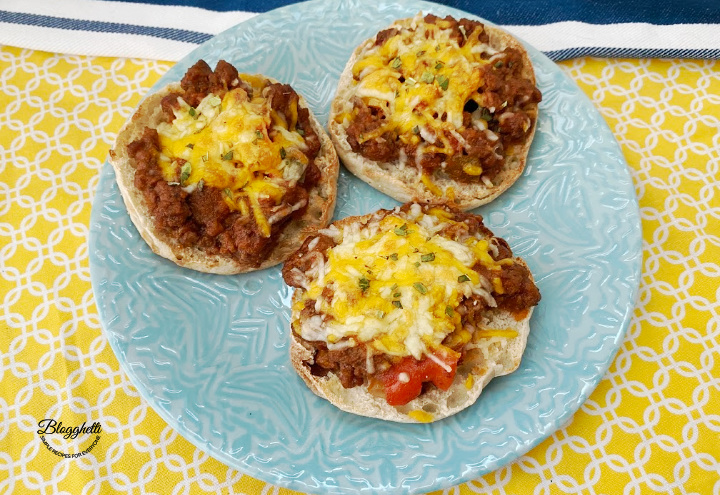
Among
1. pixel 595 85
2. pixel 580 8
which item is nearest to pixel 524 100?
pixel 595 85

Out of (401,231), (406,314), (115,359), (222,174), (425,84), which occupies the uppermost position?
(425,84)

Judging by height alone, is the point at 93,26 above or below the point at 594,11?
below

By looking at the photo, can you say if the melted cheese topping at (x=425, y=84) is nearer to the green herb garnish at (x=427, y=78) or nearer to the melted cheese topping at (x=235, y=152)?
the green herb garnish at (x=427, y=78)

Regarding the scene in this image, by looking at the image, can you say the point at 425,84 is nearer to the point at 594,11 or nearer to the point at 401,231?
the point at 401,231

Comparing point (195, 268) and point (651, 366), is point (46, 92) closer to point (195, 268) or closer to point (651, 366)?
point (195, 268)

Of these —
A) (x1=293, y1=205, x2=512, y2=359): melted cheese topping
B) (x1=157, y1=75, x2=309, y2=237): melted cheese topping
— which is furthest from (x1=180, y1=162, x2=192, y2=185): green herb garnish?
(x1=293, y1=205, x2=512, y2=359): melted cheese topping

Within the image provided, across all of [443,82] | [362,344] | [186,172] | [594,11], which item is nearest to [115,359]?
[186,172]

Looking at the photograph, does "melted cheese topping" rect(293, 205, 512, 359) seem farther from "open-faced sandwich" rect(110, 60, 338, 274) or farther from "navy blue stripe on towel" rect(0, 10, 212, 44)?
"navy blue stripe on towel" rect(0, 10, 212, 44)
